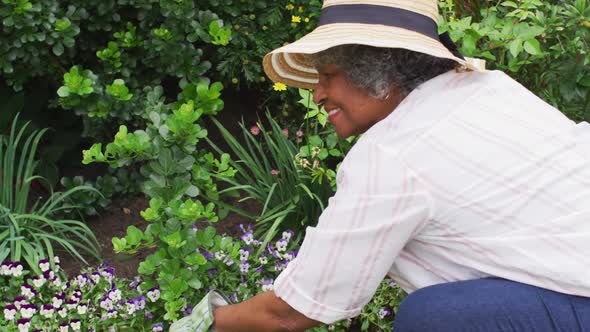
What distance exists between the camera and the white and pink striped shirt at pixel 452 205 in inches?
67.0

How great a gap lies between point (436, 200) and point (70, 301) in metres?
1.56

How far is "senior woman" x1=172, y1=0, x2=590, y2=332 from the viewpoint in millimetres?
1718

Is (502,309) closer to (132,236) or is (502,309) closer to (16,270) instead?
(132,236)

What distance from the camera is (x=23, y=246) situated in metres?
2.98

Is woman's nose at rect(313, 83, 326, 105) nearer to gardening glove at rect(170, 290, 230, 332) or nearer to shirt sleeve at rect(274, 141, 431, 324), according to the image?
shirt sleeve at rect(274, 141, 431, 324)

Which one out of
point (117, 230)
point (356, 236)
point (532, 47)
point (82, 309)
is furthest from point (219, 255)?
point (532, 47)

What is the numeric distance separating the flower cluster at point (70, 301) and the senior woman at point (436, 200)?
0.90 m

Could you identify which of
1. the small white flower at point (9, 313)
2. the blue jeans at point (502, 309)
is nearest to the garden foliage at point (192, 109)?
the small white flower at point (9, 313)

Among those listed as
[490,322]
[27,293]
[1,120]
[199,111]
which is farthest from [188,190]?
[1,120]

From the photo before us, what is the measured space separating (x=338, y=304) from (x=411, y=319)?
205 mm

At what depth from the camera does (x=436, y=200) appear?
67.7 inches

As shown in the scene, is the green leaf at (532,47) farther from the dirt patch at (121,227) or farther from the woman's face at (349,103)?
the dirt patch at (121,227)

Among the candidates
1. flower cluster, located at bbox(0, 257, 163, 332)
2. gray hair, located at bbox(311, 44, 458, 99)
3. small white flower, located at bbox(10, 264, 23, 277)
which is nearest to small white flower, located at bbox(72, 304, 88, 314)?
flower cluster, located at bbox(0, 257, 163, 332)

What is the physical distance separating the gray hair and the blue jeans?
49 centimetres
